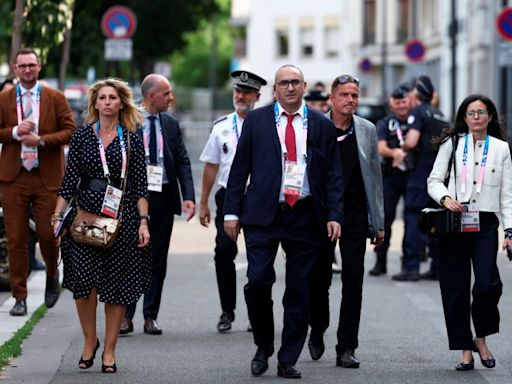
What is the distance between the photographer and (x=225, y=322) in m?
11.3

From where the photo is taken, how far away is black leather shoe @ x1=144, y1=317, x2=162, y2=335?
1105 cm

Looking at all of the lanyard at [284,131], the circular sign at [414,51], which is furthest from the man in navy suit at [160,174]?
the circular sign at [414,51]

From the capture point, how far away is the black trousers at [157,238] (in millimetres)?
10969

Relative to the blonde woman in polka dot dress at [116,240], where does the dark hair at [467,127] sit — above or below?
above

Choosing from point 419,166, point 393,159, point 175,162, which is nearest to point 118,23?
point 393,159

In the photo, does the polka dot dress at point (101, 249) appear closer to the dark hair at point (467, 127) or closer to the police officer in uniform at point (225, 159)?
the police officer in uniform at point (225, 159)

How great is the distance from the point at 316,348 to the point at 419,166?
5573 millimetres

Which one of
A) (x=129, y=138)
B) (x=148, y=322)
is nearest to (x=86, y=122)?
(x=129, y=138)

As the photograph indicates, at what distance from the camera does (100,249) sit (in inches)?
360

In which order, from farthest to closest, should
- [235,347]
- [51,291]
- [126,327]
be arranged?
Answer: [51,291] → [126,327] → [235,347]

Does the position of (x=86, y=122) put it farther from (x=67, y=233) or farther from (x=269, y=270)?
(x=269, y=270)

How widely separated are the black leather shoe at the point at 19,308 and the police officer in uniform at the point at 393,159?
4.46m

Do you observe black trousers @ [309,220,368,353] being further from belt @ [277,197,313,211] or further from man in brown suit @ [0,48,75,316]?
man in brown suit @ [0,48,75,316]

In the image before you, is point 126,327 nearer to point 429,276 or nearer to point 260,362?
point 260,362
